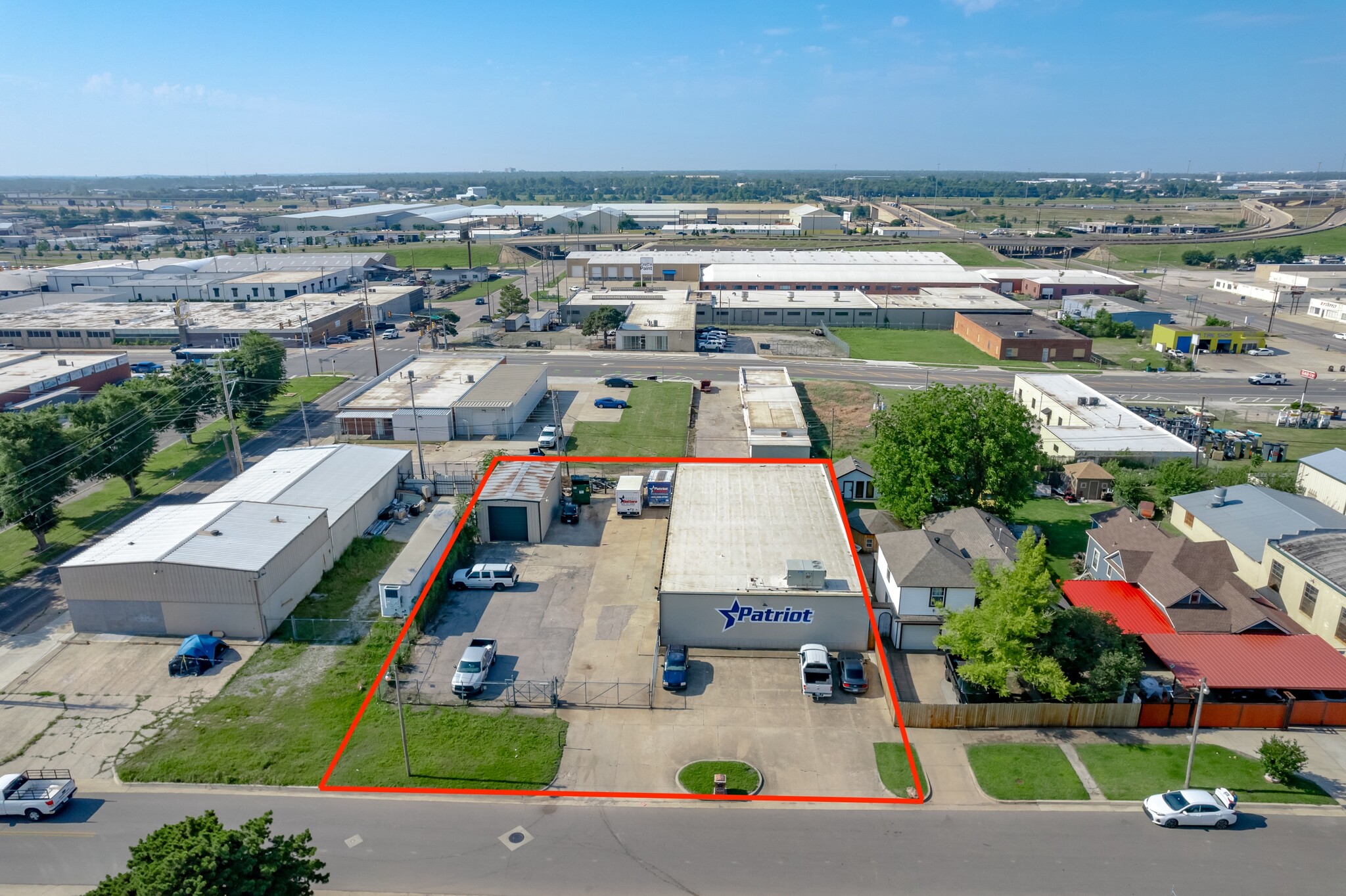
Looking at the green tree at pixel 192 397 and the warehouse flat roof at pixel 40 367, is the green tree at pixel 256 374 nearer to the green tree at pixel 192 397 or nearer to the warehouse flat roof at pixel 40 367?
the green tree at pixel 192 397

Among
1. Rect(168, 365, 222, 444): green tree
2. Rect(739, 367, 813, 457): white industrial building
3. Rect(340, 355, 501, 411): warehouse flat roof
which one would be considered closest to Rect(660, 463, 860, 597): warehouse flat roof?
Rect(739, 367, 813, 457): white industrial building

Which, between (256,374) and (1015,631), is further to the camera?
(256,374)

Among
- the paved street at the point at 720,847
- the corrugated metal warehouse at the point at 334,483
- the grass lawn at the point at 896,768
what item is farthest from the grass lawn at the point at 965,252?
the paved street at the point at 720,847

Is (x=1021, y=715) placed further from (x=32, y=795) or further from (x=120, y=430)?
(x=120, y=430)

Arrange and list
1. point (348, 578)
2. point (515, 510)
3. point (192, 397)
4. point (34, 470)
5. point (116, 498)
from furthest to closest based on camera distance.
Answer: point (192, 397)
point (116, 498)
point (515, 510)
point (34, 470)
point (348, 578)

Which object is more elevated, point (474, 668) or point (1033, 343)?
point (1033, 343)

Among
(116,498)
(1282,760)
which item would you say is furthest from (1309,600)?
(116,498)

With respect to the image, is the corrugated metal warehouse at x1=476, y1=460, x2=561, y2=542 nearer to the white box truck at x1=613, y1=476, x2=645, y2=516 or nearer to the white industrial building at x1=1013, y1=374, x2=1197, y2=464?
the white box truck at x1=613, y1=476, x2=645, y2=516
